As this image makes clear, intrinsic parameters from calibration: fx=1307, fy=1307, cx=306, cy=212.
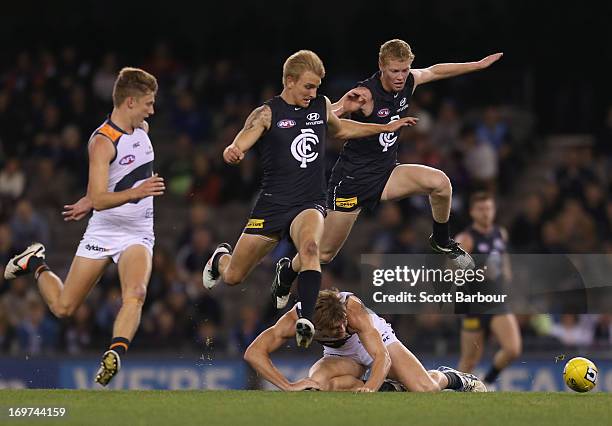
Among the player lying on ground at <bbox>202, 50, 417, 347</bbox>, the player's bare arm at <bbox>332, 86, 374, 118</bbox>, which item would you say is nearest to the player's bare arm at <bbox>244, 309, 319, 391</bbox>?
the player lying on ground at <bbox>202, 50, 417, 347</bbox>

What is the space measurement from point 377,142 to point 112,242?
263 centimetres

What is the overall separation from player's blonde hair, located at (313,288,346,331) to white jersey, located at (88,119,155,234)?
1.60 metres

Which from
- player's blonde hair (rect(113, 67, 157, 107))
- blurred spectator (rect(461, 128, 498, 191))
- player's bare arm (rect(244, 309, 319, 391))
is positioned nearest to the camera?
player's blonde hair (rect(113, 67, 157, 107))

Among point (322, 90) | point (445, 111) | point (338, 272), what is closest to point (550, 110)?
point (445, 111)

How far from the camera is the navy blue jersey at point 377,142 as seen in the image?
11.3m

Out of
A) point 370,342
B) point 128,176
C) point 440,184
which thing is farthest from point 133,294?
point 440,184

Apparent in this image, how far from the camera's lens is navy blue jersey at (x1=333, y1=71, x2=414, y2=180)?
1128 cm

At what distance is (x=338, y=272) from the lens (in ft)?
56.2

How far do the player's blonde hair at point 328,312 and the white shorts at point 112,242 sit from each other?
154cm

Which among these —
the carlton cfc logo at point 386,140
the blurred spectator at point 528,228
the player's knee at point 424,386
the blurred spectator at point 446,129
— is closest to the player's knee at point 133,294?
the player's knee at point 424,386

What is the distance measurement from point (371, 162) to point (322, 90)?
9.20m

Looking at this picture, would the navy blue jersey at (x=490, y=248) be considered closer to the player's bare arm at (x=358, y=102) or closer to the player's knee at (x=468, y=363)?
the player's knee at (x=468, y=363)

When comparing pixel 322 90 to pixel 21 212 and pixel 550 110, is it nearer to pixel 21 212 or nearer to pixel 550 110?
pixel 550 110

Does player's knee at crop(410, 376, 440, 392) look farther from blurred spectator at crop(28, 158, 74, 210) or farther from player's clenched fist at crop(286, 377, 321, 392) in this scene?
blurred spectator at crop(28, 158, 74, 210)
